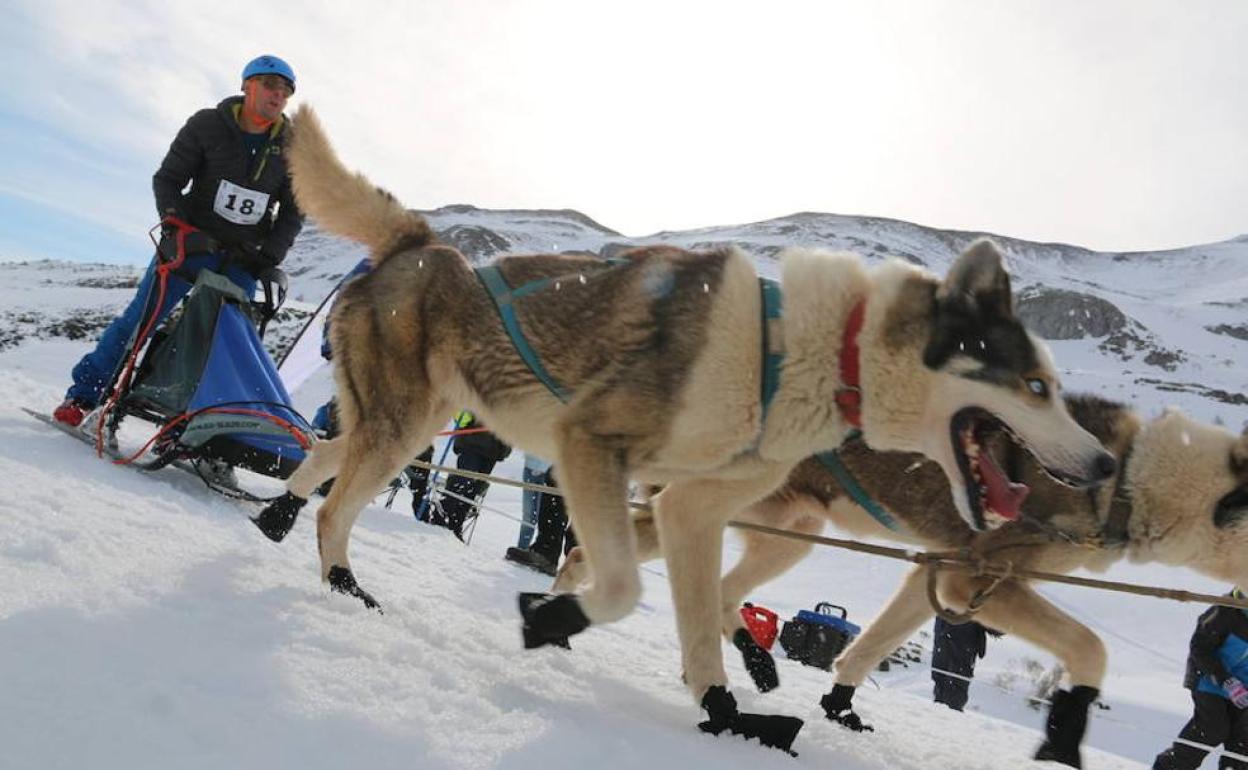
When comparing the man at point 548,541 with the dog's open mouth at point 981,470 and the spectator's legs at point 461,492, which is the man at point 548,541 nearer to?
the spectator's legs at point 461,492

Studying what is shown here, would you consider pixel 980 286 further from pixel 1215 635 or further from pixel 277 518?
pixel 1215 635

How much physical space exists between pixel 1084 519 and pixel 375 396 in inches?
112

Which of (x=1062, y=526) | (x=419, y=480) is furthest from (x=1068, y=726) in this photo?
(x=419, y=480)

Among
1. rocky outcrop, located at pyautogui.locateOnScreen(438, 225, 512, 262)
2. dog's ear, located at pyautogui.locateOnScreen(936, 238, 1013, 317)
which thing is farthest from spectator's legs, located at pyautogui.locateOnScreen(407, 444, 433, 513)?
rocky outcrop, located at pyautogui.locateOnScreen(438, 225, 512, 262)

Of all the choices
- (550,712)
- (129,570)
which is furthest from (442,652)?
(129,570)

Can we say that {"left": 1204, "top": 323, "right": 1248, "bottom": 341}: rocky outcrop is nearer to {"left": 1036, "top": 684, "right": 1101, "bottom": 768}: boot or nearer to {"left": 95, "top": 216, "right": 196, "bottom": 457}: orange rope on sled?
{"left": 1036, "top": 684, "right": 1101, "bottom": 768}: boot

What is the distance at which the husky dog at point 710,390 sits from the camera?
263 cm

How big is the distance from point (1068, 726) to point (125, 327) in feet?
16.7

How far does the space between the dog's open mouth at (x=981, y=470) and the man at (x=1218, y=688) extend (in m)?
2.77

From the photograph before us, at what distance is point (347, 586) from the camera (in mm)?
3059

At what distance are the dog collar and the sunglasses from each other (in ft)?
11.7

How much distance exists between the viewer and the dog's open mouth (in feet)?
8.77

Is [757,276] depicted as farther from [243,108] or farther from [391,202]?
[243,108]

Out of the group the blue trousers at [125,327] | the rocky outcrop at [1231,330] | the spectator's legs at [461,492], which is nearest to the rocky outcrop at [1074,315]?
the rocky outcrop at [1231,330]
